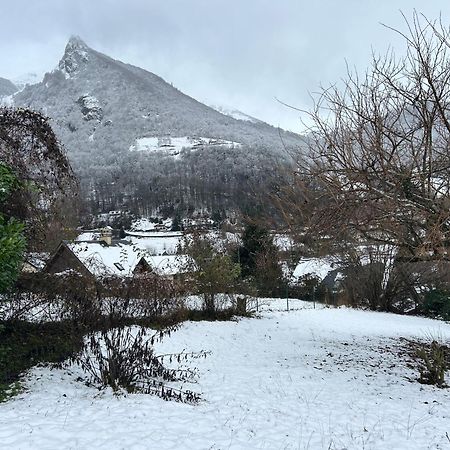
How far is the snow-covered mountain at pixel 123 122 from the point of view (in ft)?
328

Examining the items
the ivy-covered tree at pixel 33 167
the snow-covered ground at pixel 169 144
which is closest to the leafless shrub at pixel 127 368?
the ivy-covered tree at pixel 33 167

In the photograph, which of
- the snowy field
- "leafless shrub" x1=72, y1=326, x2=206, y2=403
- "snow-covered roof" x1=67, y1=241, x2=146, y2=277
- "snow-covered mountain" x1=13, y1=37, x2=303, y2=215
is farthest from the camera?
"snow-covered mountain" x1=13, y1=37, x2=303, y2=215

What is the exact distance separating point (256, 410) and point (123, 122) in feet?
507

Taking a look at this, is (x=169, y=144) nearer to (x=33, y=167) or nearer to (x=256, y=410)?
A: (x=33, y=167)

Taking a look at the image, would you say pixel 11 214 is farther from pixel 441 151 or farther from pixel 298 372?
pixel 441 151

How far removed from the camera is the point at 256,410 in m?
6.04

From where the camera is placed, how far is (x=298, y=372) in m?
8.43

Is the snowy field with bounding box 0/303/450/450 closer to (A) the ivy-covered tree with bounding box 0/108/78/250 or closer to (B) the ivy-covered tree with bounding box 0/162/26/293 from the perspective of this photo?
(B) the ivy-covered tree with bounding box 0/162/26/293

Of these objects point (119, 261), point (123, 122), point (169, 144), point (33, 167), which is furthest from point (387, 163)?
point (123, 122)

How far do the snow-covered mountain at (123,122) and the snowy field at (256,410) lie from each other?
212ft

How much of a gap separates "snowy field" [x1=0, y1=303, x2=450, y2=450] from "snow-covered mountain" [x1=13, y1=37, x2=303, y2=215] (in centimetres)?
6467

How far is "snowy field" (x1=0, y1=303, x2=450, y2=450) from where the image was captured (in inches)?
182

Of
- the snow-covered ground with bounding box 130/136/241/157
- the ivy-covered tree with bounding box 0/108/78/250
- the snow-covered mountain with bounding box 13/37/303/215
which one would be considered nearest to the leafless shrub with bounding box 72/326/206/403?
the ivy-covered tree with bounding box 0/108/78/250

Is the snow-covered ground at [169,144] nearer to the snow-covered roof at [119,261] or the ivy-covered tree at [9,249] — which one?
the snow-covered roof at [119,261]
